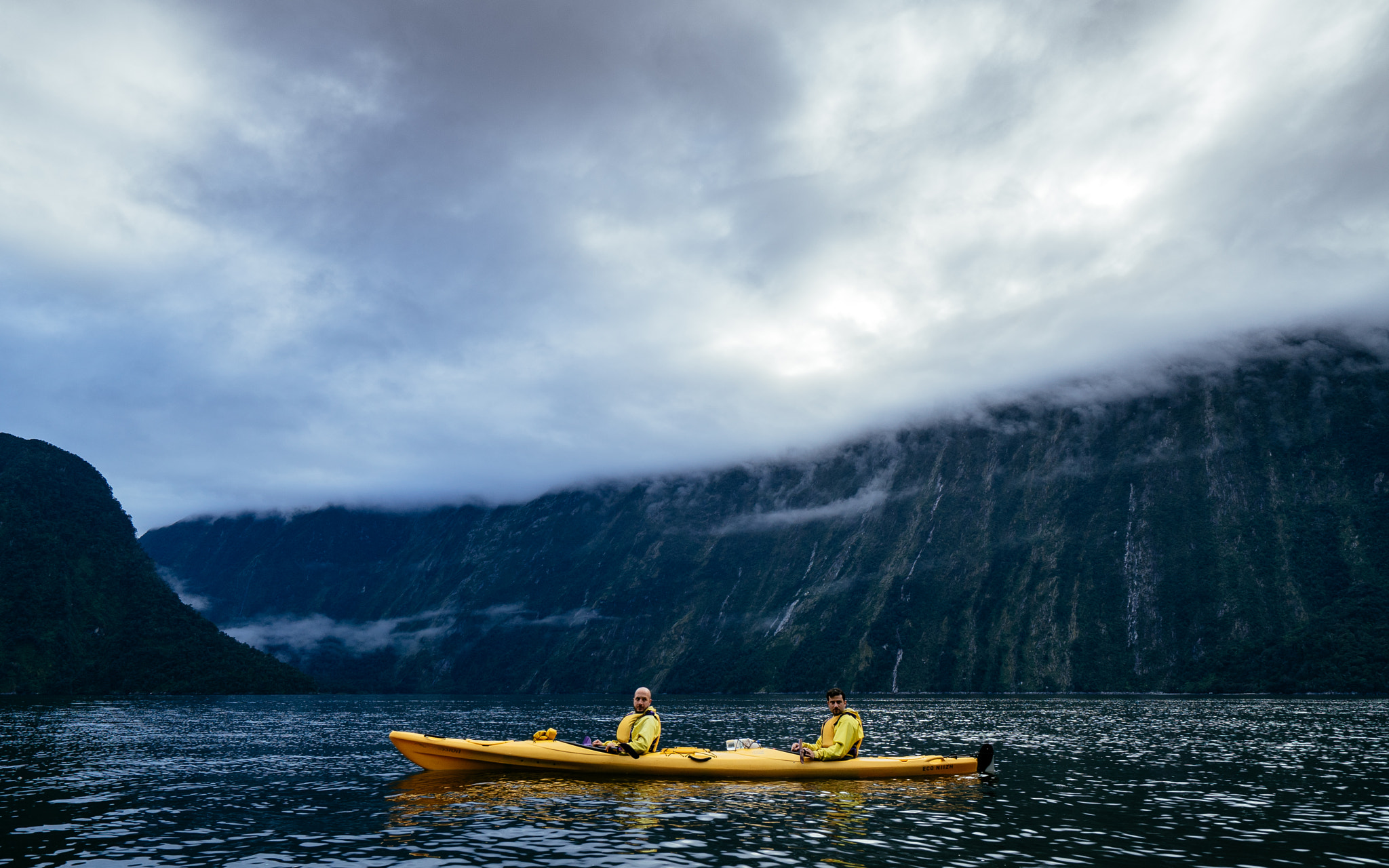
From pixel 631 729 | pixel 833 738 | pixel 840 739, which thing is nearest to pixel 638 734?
pixel 631 729

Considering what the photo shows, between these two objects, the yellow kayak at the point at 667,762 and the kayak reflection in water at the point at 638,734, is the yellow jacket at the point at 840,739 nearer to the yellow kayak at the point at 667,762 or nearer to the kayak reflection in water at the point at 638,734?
the yellow kayak at the point at 667,762

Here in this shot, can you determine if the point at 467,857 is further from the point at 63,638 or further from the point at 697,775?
the point at 63,638

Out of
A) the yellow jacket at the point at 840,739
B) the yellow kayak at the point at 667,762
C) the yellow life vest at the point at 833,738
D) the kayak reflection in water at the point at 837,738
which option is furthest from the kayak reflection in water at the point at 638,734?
the yellow life vest at the point at 833,738

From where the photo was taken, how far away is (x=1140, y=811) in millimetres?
26312

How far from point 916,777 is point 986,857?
14789 millimetres

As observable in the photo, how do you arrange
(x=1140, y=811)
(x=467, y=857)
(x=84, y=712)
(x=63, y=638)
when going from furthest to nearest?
(x=63, y=638) → (x=84, y=712) → (x=1140, y=811) → (x=467, y=857)

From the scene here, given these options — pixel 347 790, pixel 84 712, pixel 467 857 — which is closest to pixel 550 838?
pixel 467 857

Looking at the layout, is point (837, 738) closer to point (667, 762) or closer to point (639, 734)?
point (667, 762)

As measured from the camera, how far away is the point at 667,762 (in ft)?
108

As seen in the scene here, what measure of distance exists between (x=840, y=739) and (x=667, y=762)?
22.2ft

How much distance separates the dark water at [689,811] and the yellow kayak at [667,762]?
1.90 ft

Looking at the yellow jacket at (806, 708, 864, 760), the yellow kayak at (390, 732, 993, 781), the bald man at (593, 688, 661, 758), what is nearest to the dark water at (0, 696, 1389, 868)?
the yellow kayak at (390, 732, 993, 781)

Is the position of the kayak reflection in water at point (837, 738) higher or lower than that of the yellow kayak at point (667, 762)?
higher

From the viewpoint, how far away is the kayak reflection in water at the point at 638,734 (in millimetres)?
33116
